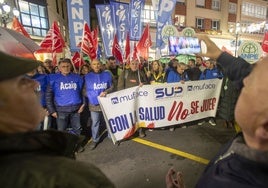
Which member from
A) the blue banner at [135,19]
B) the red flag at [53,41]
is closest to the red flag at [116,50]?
the red flag at [53,41]

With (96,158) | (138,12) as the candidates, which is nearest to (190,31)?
(138,12)

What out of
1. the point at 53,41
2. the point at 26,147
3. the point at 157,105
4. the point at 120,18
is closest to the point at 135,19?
the point at 120,18

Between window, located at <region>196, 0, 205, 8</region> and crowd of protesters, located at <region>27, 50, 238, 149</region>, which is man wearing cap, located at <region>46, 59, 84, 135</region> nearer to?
crowd of protesters, located at <region>27, 50, 238, 149</region>

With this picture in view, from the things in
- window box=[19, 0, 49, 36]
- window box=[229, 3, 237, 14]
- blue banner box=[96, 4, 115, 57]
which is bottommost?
blue banner box=[96, 4, 115, 57]

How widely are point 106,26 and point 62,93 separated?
715 cm

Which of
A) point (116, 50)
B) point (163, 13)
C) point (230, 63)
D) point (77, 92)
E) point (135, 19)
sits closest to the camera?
point (230, 63)

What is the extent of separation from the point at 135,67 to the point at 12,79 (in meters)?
5.06

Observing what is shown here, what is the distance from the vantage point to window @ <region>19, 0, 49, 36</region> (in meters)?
19.0

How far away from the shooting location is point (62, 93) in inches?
192

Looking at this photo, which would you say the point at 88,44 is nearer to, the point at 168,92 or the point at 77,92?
Result: the point at 77,92

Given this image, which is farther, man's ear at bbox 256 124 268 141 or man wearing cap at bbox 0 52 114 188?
man's ear at bbox 256 124 268 141

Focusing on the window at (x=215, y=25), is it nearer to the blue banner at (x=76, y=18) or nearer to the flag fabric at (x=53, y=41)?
the blue banner at (x=76, y=18)

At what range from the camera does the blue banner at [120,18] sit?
38.1 feet

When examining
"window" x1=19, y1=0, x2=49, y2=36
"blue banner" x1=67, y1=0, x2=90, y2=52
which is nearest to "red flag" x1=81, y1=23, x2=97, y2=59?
"blue banner" x1=67, y1=0, x2=90, y2=52
